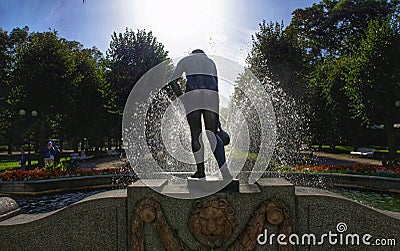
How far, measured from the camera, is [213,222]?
4.16 m

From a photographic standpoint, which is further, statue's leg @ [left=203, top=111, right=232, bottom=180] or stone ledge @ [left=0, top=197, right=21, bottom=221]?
stone ledge @ [left=0, top=197, right=21, bottom=221]

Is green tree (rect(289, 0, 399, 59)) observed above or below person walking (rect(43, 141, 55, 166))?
A: above

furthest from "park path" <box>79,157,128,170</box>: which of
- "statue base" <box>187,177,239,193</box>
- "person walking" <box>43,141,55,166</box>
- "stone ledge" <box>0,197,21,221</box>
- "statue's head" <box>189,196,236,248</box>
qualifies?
"statue's head" <box>189,196,236,248</box>

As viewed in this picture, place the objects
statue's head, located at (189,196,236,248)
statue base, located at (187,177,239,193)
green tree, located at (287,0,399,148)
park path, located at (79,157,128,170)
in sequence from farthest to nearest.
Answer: green tree, located at (287,0,399,148) < park path, located at (79,157,128,170) < statue base, located at (187,177,239,193) < statue's head, located at (189,196,236,248)

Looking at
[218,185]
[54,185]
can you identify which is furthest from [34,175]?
[218,185]

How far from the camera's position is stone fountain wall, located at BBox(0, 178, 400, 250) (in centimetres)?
417

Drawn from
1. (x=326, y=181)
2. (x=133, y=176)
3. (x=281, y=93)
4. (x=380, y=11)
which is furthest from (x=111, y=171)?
(x=380, y=11)

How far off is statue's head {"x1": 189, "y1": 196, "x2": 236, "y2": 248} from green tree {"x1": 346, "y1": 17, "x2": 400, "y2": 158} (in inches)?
631

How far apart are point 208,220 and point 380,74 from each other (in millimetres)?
16422

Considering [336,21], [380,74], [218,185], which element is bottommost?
[218,185]

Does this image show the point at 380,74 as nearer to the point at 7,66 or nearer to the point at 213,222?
the point at 213,222

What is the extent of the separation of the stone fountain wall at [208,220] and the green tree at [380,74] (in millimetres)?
14721

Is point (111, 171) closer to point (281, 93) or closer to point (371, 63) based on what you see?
point (371, 63)

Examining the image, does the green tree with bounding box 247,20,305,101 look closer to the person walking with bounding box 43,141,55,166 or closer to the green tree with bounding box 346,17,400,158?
the green tree with bounding box 346,17,400,158
